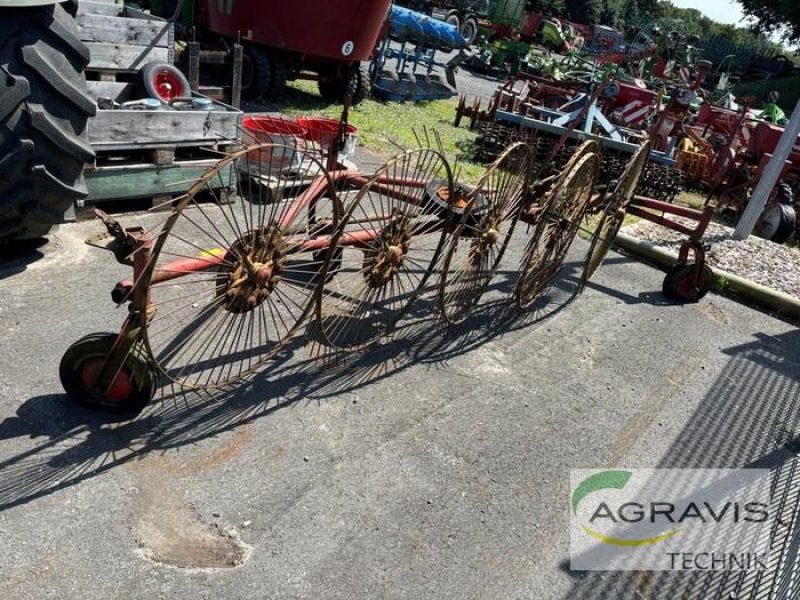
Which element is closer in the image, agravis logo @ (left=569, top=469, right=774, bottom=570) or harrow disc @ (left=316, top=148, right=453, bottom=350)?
agravis logo @ (left=569, top=469, right=774, bottom=570)

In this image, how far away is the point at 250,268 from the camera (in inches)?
112

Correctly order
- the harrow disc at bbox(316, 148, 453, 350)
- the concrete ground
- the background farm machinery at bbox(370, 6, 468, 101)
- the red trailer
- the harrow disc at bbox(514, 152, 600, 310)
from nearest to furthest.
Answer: the concrete ground < the harrow disc at bbox(316, 148, 453, 350) < the harrow disc at bbox(514, 152, 600, 310) < the red trailer < the background farm machinery at bbox(370, 6, 468, 101)

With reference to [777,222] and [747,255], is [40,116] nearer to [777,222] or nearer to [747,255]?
[747,255]

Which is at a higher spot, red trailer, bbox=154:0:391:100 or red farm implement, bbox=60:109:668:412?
red trailer, bbox=154:0:391:100

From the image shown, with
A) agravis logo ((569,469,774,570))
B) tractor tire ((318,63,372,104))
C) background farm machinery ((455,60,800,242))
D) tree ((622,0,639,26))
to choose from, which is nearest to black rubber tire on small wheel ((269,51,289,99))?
tractor tire ((318,63,372,104))

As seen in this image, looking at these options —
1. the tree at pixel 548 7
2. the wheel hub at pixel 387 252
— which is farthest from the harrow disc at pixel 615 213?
the tree at pixel 548 7

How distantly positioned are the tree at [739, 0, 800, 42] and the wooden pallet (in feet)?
102

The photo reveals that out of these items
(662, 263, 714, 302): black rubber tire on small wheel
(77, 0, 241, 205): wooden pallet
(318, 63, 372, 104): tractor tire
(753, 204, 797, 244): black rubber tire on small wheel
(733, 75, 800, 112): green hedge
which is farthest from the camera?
(733, 75, 800, 112): green hedge

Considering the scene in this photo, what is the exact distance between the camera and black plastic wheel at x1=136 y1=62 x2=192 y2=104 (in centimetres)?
511

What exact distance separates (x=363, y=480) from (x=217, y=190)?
319 centimetres

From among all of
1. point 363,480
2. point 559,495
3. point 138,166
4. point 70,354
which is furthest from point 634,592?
point 138,166

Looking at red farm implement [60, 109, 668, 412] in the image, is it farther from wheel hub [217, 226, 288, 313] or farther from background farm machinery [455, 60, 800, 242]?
background farm machinery [455, 60, 800, 242]

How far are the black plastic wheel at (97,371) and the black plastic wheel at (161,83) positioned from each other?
117 inches

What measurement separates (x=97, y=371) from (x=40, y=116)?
143cm
